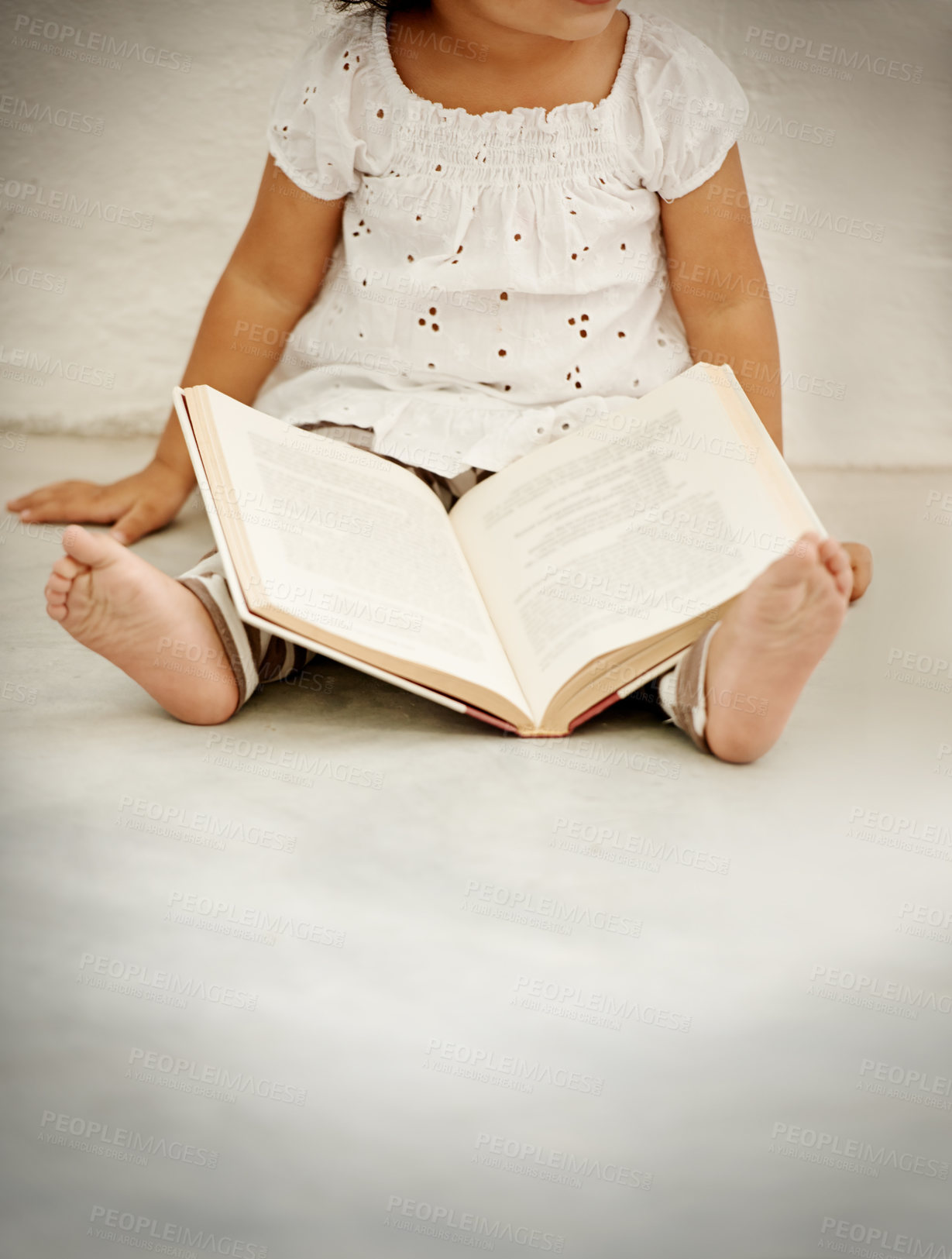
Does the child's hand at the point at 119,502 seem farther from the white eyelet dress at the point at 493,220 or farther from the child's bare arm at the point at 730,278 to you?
the child's bare arm at the point at 730,278

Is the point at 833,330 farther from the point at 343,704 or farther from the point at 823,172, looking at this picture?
the point at 343,704

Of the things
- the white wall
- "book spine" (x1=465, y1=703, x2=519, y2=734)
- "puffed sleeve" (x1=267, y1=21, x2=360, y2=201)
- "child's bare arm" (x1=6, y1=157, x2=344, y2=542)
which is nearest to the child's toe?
"book spine" (x1=465, y1=703, x2=519, y2=734)

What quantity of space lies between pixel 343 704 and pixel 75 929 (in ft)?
0.79

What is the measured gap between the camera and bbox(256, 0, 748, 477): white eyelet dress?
32.2 inches

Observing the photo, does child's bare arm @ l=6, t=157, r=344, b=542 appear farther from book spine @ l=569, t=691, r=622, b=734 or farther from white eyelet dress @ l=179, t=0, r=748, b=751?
book spine @ l=569, t=691, r=622, b=734

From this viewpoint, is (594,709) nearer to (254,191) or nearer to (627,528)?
(627,528)

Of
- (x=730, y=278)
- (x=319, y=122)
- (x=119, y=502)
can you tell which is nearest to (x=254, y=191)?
(x=319, y=122)

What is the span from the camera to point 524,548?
2.22 ft

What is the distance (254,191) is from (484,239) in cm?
34

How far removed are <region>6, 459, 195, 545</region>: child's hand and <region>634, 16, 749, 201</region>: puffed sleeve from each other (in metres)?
0.43

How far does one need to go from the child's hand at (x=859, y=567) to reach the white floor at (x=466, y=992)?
211mm

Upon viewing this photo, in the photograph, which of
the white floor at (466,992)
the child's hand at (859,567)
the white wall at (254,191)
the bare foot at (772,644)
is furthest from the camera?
the white wall at (254,191)

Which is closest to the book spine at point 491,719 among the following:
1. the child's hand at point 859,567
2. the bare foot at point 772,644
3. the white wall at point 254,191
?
the bare foot at point 772,644

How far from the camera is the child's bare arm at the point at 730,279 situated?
83 cm
